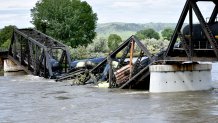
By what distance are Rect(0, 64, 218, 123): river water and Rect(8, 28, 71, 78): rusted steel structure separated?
49.7 ft

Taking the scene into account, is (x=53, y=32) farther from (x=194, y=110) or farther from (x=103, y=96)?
(x=194, y=110)

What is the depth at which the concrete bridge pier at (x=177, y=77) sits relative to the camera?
45.9 metres

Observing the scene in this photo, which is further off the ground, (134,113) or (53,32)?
(53,32)

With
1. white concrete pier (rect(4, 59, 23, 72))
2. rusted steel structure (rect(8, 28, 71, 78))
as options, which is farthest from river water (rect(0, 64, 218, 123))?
white concrete pier (rect(4, 59, 23, 72))

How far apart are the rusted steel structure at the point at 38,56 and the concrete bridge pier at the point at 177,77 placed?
79.2 ft

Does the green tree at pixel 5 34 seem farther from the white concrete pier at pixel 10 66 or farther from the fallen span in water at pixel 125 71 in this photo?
the fallen span in water at pixel 125 71

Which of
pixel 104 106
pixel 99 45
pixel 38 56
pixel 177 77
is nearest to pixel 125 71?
pixel 177 77

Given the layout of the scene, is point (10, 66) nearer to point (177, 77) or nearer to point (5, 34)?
point (177, 77)

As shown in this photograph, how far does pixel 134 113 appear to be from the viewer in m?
36.3

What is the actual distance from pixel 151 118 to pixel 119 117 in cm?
212

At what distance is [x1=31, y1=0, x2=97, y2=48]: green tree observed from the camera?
423 feet

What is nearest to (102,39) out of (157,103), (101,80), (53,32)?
(53,32)

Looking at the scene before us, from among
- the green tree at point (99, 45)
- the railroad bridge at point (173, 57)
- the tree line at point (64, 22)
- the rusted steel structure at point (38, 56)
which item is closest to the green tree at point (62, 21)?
the tree line at point (64, 22)

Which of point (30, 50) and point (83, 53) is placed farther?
point (83, 53)
